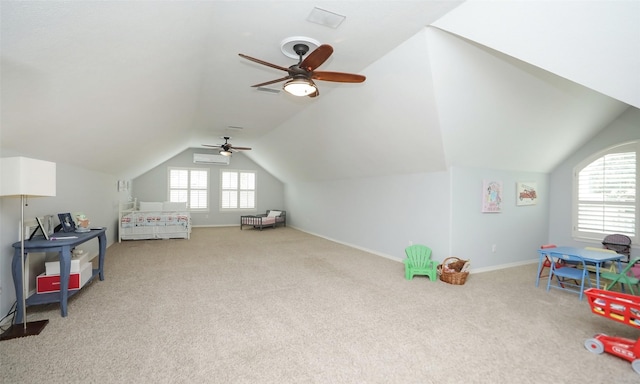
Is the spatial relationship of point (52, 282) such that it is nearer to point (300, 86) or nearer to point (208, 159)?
point (300, 86)

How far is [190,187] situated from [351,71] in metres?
8.61

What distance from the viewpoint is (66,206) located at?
162 inches

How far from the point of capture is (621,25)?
6.08 ft

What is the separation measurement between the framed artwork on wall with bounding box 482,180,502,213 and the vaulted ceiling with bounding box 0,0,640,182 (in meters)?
0.33

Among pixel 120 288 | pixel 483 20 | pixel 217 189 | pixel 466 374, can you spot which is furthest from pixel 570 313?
pixel 217 189

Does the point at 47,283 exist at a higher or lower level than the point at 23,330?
higher

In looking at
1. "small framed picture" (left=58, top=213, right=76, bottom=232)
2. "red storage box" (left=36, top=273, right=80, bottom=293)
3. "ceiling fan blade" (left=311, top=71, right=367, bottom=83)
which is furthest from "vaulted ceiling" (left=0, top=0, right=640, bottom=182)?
"red storage box" (left=36, top=273, right=80, bottom=293)

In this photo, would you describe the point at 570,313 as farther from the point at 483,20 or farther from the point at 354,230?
the point at 354,230

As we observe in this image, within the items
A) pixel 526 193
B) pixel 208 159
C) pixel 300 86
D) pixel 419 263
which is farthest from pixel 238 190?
pixel 526 193

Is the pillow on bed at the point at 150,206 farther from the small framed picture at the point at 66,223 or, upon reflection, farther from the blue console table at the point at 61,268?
the blue console table at the point at 61,268

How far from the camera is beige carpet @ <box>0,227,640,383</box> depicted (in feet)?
6.75

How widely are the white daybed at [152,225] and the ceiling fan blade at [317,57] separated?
21.4 ft

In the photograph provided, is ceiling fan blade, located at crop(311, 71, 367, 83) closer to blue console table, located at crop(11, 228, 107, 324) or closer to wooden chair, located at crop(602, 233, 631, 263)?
blue console table, located at crop(11, 228, 107, 324)

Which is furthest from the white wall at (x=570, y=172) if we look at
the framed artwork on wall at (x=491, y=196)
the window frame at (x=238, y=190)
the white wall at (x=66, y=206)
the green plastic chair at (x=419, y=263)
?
the window frame at (x=238, y=190)
